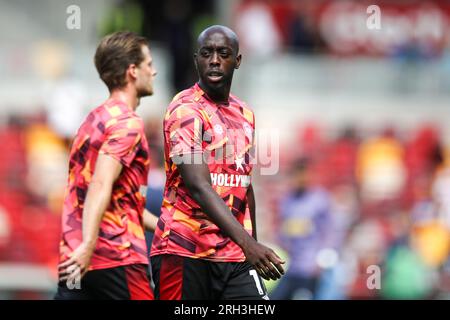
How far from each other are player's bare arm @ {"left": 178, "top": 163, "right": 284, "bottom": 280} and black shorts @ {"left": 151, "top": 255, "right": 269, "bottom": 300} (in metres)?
0.32

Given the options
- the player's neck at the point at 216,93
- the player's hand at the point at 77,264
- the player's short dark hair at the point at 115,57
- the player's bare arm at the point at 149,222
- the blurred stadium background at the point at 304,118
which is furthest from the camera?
the blurred stadium background at the point at 304,118

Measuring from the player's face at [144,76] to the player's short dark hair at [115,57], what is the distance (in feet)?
0.19

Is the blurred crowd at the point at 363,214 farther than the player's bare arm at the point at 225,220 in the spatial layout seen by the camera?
Yes

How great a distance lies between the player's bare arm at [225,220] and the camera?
18.5ft

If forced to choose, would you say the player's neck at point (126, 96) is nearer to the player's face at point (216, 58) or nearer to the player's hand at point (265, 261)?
the player's face at point (216, 58)

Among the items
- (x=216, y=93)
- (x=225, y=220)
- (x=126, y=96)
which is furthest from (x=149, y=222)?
(x=225, y=220)

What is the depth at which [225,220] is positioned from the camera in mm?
5734

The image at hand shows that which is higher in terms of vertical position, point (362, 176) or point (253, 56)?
point (253, 56)

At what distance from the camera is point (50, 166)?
55.9 feet

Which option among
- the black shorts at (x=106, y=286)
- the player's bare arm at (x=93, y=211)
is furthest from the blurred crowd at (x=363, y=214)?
the player's bare arm at (x=93, y=211)

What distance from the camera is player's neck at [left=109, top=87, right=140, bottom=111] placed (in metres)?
6.88

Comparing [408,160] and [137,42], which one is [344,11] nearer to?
[408,160]

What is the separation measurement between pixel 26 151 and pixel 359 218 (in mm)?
5163

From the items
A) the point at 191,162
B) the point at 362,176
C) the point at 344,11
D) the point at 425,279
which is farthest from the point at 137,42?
the point at 344,11
